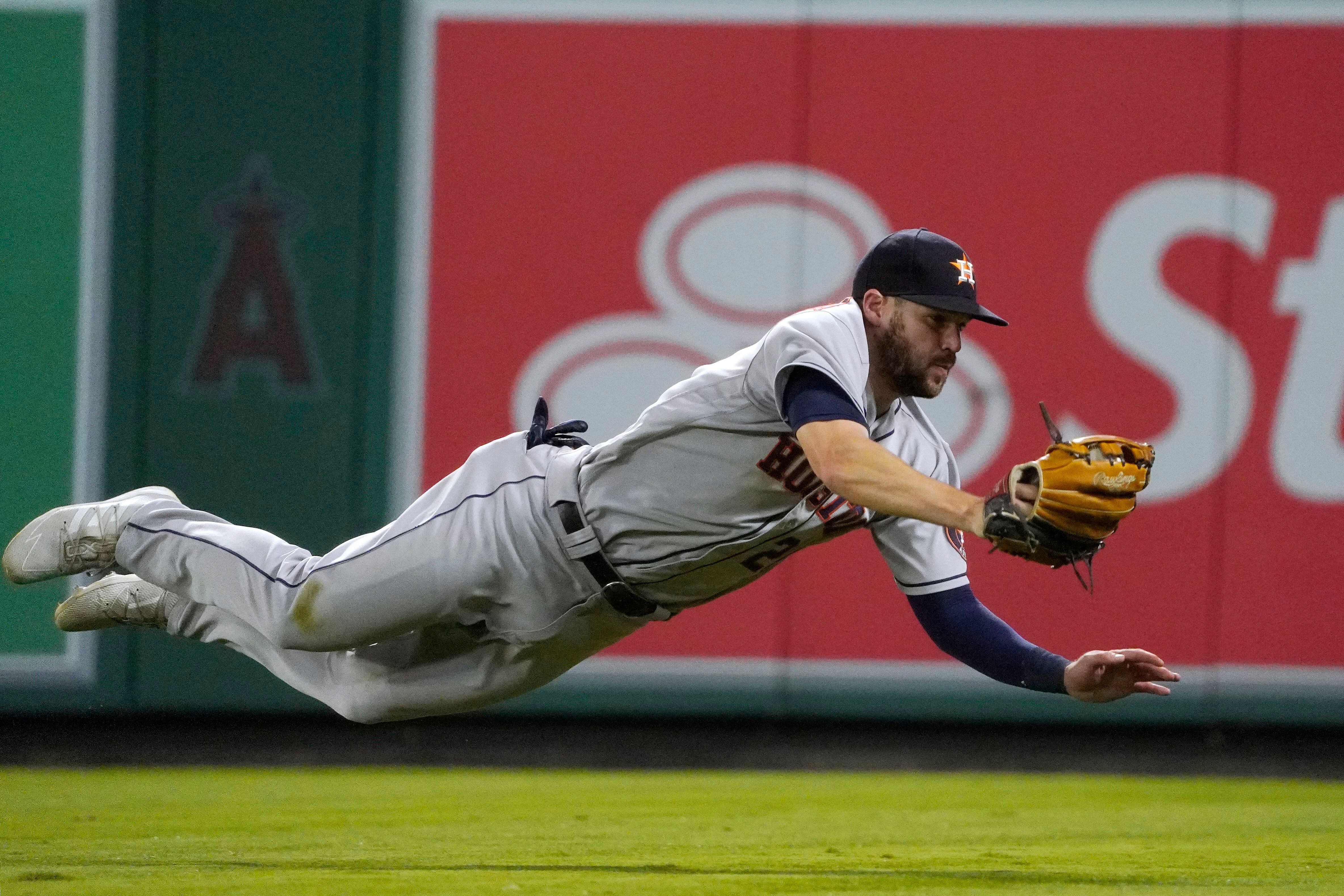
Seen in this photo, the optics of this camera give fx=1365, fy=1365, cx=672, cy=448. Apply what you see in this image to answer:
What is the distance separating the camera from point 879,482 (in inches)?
84.7

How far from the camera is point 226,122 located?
5.59m

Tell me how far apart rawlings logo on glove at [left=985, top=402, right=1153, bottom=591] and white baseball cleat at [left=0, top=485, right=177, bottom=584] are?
187 centimetres

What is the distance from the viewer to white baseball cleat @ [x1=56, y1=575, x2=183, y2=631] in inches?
119

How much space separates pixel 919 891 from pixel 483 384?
3.52 metres

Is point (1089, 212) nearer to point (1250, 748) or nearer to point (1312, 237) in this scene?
point (1312, 237)

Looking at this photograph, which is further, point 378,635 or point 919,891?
point 378,635

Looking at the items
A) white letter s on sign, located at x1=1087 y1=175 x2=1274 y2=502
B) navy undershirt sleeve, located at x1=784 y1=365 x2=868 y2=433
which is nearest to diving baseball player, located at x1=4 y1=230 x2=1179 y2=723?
navy undershirt sleeve, located at x1=784 y1=365 x2=868 y2=433

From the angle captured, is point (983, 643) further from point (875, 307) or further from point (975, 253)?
point (975, 253)

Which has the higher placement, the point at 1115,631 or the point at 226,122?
the point at 226,122

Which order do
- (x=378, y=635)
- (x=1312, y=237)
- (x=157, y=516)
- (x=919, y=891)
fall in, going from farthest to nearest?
(x=1312, y=237)
(x=157, y=516)
(x=378, y=635)
(x=919, y=891)

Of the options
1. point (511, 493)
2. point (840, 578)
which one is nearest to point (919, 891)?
point (511, 493)

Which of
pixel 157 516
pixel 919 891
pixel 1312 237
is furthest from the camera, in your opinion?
pixel 1312 237

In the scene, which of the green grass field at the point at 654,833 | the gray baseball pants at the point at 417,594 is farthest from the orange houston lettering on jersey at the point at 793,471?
the green grass field at the point at 654,833

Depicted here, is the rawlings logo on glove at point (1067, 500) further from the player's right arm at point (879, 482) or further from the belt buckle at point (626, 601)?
the belt buckle at point (626, 601)
